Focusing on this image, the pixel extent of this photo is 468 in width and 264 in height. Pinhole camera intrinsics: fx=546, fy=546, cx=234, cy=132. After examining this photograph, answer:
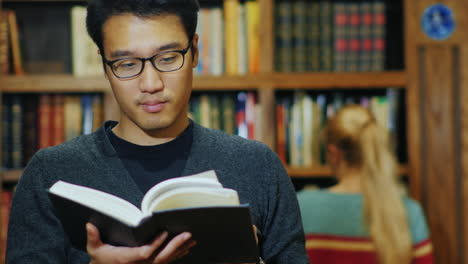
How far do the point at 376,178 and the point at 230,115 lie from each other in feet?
2.35

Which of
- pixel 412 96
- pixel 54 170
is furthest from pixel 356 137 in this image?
pixel 54 170

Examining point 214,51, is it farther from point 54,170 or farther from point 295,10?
point 54,170

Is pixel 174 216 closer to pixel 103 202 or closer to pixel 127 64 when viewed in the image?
pixel 103 202

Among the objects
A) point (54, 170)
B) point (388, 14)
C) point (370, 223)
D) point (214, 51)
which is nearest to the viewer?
point (54, 170)

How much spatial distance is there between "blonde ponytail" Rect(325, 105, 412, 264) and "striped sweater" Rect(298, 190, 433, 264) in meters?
0.04

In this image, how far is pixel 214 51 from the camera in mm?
2242

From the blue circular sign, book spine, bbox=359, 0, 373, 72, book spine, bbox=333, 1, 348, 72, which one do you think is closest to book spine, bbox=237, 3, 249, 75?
book spine, bbox=333, 1, 348, 72

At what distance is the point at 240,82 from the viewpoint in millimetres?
2211

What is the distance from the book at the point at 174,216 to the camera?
830 millimetres

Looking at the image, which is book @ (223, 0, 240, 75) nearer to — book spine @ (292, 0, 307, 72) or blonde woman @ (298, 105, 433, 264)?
book spine @ (292, 0, 307, 72)

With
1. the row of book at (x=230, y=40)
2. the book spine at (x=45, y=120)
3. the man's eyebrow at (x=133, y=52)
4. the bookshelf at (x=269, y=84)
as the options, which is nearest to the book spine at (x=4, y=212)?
the bookshelf at (x=269, y=84)

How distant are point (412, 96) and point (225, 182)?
1.38 m

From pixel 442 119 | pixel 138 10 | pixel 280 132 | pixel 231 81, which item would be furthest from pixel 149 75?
pixel 442 119

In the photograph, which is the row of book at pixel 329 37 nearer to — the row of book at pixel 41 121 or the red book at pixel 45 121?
the row of book at pixel 41 121
